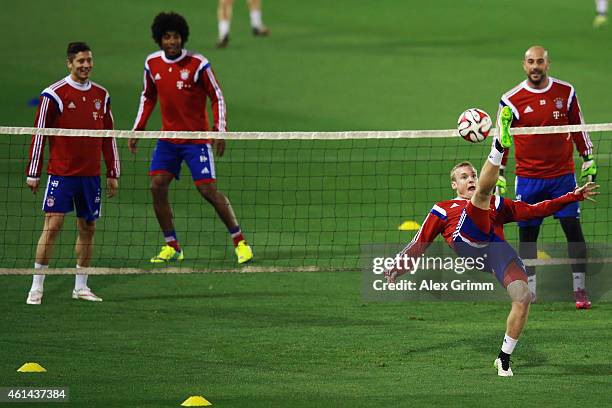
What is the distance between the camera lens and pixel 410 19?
29.8 m

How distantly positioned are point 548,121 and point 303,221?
4.62 meters

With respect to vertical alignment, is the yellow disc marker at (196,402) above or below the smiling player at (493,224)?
below

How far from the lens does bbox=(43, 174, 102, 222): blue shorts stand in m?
13.6

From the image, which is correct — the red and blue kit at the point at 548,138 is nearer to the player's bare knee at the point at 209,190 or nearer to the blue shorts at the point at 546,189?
the blue shorts at the point at 546,189

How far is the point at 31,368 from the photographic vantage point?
437 inches

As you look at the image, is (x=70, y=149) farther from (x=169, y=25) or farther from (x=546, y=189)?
(x=546, y=189)

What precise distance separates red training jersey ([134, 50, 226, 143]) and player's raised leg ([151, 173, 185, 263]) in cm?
47

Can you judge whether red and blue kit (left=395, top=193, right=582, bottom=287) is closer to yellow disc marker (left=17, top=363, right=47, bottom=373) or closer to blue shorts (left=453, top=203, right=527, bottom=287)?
blue shorts (left=453, top=203, right=527, bottom=287)

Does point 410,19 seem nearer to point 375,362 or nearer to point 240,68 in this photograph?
point 240,68

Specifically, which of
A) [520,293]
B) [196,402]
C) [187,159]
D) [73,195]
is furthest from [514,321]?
[187,159]

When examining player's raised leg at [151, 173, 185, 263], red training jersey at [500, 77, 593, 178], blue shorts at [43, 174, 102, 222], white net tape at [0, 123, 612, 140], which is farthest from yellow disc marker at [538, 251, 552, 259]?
blue shorts at [43, 174, 102, 222]

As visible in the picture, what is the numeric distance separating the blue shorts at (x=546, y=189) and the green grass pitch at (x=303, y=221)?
3.08 feet

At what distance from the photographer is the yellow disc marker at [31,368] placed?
11.1 meters

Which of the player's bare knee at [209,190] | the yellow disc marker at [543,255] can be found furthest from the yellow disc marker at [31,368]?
the yellow disc marker at [543,255]
